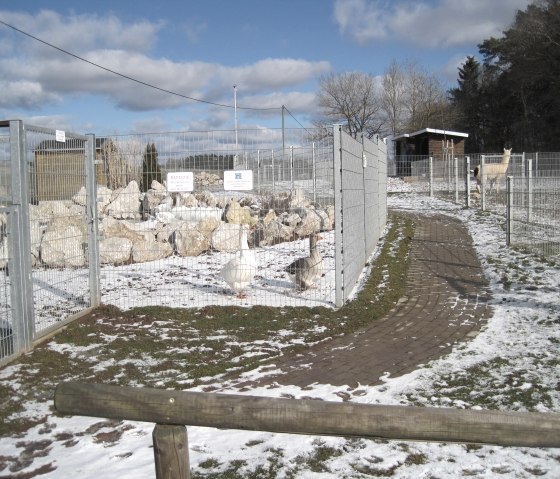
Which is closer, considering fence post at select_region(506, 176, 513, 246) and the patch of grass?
the patch of grass

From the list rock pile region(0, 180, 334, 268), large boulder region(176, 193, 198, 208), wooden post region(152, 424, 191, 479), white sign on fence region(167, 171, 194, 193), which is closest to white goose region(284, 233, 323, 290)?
rock pile region(0, 180, 334, 268)

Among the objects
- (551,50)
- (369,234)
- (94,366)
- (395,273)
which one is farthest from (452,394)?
(551,50)

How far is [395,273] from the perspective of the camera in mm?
10500

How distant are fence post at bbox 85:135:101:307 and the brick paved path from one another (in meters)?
3.67

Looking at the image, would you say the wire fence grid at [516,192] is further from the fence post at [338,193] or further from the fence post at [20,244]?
the fence post at [20,244]

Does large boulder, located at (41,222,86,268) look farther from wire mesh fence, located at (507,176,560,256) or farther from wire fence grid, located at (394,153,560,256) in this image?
wire fence grid, located at (394,153,560,256)

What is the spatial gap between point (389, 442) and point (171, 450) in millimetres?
2076

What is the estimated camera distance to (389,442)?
3.94 m

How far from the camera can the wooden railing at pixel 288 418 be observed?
6.97 feet

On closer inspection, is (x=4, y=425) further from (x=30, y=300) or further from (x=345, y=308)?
(x=345, y=308)

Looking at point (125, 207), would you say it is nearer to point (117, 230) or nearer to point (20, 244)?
point (117, 230)

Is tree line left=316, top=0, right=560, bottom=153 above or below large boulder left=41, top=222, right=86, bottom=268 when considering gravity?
above

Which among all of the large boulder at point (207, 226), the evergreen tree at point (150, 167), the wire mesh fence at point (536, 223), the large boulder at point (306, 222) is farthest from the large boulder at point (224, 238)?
the wire mesh fence at point (536, 223)

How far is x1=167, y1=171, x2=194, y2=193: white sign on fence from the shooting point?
27.5 feet
